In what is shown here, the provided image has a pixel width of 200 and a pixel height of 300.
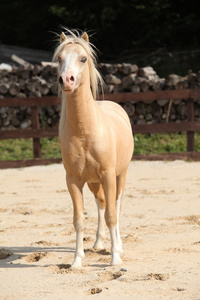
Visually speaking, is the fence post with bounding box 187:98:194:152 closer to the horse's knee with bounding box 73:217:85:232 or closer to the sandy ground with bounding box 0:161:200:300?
the sandy ground with bounding box 0:161:200:300

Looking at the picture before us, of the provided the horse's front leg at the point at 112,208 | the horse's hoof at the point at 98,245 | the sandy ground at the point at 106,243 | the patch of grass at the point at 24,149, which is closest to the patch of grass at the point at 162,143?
the patch of grass at the point at 24,149

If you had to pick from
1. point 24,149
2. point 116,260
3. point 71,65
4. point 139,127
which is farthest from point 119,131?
point 24,149

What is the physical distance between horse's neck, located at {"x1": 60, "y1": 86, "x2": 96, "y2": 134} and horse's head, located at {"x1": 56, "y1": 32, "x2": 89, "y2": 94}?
129mm

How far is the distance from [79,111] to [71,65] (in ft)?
1.39

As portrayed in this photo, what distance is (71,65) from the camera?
4.04 metres

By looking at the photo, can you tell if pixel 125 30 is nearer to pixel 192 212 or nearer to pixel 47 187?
pixel 47 187

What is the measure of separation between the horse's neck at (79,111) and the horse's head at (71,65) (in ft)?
0.42

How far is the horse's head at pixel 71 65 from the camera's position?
12.9ft

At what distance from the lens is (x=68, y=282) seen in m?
3.85

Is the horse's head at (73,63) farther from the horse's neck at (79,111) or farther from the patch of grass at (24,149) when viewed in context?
the patch of grass at (24,149)

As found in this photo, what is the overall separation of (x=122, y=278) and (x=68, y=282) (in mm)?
401

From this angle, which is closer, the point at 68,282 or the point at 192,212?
the point at 68,282

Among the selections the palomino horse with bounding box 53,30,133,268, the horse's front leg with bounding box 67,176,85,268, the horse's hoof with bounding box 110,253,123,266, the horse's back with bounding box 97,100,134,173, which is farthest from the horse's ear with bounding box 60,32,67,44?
the horse's hoof with bounding box 110,253,123,266

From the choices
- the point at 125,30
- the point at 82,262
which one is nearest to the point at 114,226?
the point at 82,262
